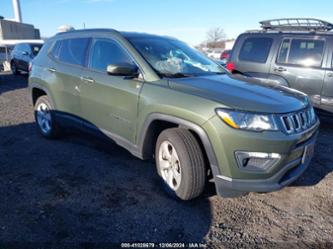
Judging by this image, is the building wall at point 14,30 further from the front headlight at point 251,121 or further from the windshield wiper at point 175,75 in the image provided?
the front headlight at point 251,121

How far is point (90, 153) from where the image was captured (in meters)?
4.68

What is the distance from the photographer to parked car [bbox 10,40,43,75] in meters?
13.9

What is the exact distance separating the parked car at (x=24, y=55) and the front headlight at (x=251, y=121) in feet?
42.7

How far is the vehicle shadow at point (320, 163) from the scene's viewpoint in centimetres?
391

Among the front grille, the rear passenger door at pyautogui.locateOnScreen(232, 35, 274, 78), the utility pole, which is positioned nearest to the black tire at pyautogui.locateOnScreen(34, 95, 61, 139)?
the front grille

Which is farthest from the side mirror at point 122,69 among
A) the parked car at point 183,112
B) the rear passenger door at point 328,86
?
the rear passenger door at point 328,86

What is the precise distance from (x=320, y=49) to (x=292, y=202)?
364 cm

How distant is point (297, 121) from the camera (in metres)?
2.88

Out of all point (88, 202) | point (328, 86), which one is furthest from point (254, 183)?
point (328, 86)

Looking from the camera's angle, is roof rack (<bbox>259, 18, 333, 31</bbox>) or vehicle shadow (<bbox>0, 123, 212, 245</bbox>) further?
roof rack (<bbox>259, 18, 333, 31</bbox>)

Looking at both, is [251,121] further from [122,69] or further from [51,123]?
[51,123]

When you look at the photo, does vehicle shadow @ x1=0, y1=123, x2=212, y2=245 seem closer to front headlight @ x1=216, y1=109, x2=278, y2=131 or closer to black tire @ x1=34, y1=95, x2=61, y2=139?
black tire @ x1=34, y1=95, x2=61, y2=139

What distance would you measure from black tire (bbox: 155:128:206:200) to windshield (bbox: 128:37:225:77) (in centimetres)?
79

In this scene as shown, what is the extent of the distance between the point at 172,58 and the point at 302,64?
132 inches
